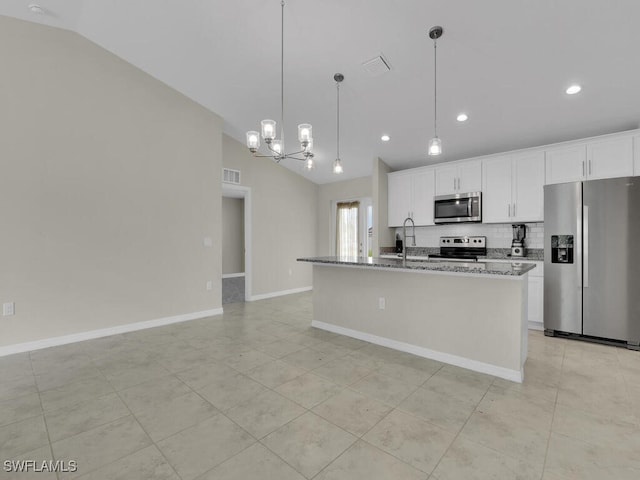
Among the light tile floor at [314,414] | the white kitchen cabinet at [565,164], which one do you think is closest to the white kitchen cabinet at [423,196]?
the white kitchen cabinet at [565,164]

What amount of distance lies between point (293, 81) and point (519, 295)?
3.43 m

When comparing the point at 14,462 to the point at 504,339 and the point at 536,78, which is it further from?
the point at 536,78

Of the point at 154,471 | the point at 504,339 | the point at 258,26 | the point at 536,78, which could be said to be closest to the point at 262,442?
the point at 154,471

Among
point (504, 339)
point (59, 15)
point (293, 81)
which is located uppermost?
point (59, 15)

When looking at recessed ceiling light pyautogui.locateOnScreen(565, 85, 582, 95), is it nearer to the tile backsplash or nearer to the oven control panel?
the tile backsplash

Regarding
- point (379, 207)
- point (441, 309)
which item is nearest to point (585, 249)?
point (441, 309)

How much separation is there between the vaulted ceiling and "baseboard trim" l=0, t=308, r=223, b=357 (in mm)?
3285

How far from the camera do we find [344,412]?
2098 millimetres

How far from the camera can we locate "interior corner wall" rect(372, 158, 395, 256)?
539 centimetres

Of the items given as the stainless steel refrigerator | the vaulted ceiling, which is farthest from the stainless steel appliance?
the vaulted ceiling

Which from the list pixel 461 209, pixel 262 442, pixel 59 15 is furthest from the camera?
pixel 461 209

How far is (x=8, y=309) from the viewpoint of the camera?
323cm

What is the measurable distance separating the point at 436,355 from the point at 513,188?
2844 millimetres

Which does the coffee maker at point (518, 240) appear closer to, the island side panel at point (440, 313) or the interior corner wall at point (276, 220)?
the island side panel at point (440, 313)
